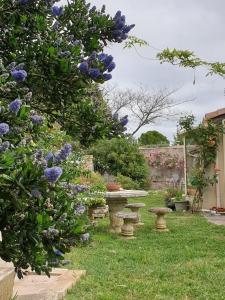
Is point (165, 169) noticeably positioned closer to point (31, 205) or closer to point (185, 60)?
point (185, 60)

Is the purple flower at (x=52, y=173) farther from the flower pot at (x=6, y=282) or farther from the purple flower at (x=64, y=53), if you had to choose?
the flower pot at (x=6, y=282)

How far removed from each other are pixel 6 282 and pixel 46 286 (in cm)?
110

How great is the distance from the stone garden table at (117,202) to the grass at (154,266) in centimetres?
27

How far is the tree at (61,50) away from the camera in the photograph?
2.17m

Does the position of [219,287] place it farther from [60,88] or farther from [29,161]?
[29,161]

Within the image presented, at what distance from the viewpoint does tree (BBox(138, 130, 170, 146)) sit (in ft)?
100

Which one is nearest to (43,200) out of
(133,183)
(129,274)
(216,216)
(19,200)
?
(19,200)

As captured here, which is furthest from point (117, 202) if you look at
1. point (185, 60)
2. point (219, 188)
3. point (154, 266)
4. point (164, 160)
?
point (164, 160)

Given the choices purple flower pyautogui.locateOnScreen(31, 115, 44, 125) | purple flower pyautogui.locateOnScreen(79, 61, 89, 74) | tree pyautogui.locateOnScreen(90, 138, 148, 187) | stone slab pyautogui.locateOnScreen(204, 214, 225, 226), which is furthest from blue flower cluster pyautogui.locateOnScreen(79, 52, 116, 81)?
tree pyautogui.locateOnScreen(90, 138, 148, 187)

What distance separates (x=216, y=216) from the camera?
1302cm

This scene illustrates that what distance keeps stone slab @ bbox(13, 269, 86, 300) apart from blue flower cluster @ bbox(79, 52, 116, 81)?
284 cm

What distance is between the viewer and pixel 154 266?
6.59 meters

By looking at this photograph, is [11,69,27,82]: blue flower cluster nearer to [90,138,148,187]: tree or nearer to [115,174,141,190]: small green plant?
[115,174,141,190]: small green plant

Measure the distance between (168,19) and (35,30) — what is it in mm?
5808
